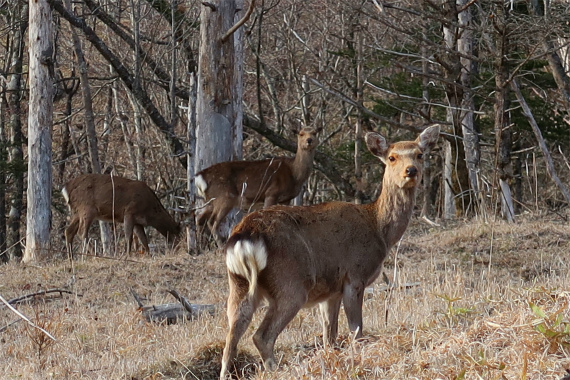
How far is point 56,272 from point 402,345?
22.6 feet

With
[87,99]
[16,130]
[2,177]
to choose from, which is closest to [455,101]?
[87,99]

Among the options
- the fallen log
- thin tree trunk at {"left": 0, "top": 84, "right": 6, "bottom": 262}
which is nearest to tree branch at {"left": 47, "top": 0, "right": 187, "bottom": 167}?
thin tree trunk at {"left": 0, "top": 84, "right": 6, "bottom": 262}

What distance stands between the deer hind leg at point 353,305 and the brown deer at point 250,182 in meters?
6.15

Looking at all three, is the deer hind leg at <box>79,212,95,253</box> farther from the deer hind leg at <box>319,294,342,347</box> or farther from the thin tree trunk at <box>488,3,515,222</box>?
the deer hind leg at <box>319,294,342,347</box>

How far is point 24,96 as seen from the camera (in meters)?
22.5

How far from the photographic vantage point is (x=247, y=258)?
5.89m

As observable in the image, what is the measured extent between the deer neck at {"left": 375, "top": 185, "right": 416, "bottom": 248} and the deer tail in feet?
4.82

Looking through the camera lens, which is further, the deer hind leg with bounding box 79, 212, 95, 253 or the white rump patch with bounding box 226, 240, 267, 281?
the deer hind leg with bounding box 79, 212, 95, 253

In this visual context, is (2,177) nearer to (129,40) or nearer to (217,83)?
(129,40)

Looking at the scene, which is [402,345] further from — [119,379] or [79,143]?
[79,143]

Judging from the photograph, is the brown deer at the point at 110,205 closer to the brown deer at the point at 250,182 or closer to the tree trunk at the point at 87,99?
the tree trunk at the point at 87,99

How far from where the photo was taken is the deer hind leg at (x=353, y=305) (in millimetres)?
6414

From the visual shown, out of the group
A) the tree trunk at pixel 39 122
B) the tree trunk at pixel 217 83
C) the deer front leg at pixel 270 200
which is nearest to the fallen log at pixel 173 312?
the tree trunk at pixel 217 83

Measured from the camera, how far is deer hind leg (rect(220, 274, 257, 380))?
5914 mm
